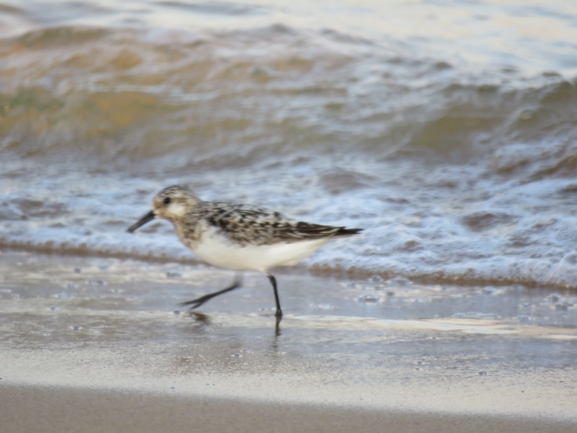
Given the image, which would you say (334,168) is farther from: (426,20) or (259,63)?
(426,20)

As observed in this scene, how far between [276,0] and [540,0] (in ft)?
9.78

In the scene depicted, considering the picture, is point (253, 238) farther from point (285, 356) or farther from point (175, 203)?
point (285, 356)

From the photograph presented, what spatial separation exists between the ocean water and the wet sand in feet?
2.34

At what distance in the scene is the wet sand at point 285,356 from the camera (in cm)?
255

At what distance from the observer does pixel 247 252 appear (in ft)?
13.3

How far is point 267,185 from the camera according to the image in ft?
22.6

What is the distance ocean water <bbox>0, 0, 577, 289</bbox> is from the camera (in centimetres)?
570

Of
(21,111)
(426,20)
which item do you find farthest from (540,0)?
(21,111)

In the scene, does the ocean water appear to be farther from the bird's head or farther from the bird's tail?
the bird's head

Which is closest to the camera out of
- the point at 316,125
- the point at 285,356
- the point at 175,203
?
the point at 285,356

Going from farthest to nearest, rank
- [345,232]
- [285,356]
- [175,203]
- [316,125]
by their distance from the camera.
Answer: [316,125]
[175,203]
[345,232]
[285,356]

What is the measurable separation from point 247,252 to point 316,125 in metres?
4.15

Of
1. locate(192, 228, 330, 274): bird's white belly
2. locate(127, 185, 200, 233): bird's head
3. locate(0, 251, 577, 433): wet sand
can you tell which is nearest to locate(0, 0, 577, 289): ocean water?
locate(0, 251, 577, 433): wet sand

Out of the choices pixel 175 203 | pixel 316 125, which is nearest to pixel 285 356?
pixel 175 203
